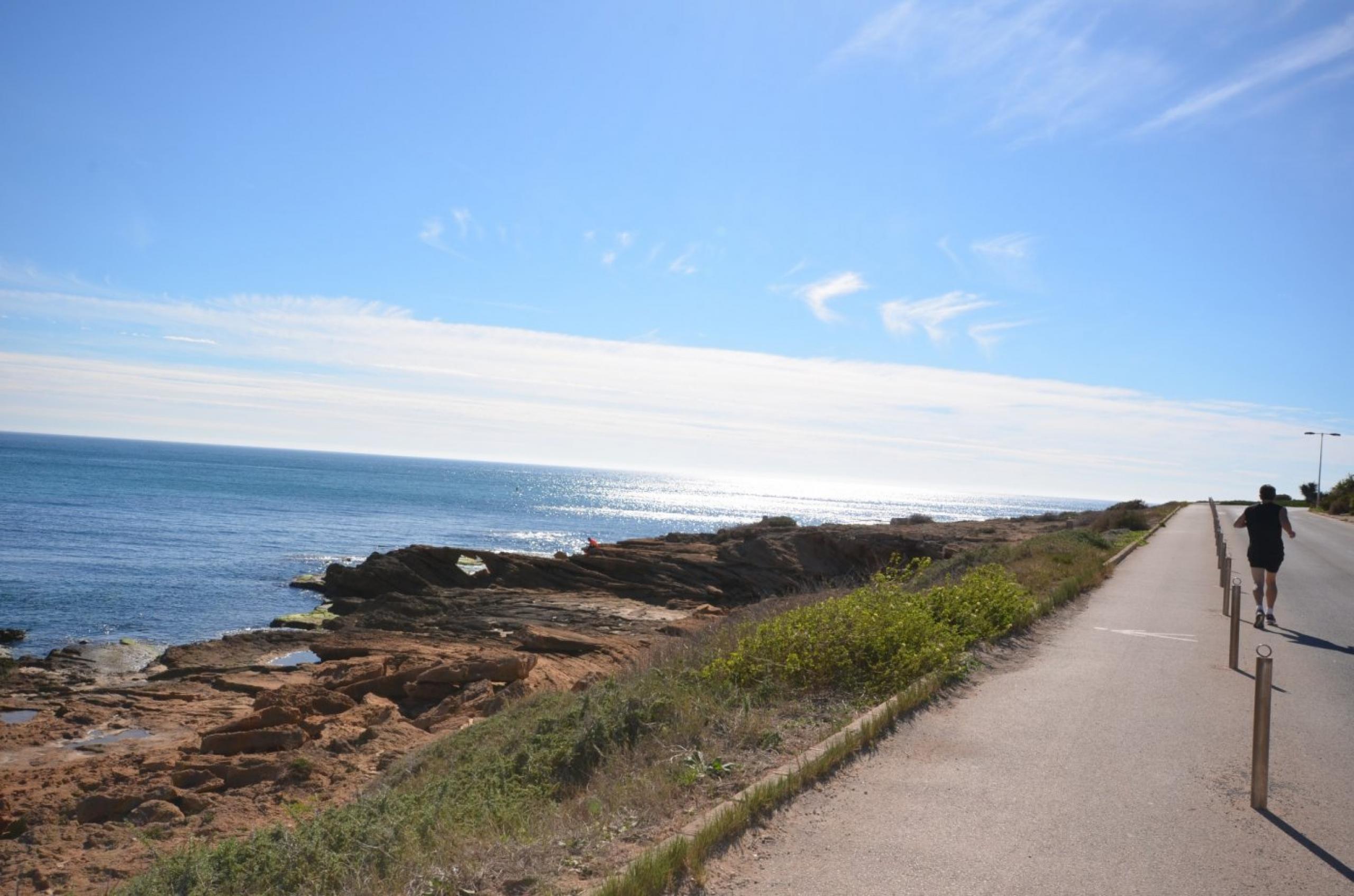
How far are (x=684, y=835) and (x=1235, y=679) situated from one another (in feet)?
24.5

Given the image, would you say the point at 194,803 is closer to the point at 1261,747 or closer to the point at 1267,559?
the point at 1261,747

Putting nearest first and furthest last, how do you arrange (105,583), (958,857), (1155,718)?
(958,857), (1155,718), (105,583)

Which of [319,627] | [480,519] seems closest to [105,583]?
[319,627]

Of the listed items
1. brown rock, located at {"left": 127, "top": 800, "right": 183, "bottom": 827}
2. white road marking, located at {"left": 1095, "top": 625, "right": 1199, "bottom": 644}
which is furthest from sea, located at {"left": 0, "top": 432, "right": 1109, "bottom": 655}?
white road marking, located at {"left": 1095, "top": 625, "right": 1199, "bottom": 644}

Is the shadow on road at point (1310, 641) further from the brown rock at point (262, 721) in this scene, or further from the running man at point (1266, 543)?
the brown rock at point (262, 721)

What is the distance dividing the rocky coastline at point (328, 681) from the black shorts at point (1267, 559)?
8.02 m

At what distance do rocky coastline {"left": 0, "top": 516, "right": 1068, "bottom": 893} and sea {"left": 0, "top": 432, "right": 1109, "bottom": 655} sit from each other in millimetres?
3118

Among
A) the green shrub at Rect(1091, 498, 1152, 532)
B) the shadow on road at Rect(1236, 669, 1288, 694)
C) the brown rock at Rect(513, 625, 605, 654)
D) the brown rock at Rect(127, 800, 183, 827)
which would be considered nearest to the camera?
the shadow on road at Rect(1236, 669, 1288, 694)

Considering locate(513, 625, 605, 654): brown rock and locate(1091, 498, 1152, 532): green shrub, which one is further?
locate(1091, 498, 1152, 532): green shrub

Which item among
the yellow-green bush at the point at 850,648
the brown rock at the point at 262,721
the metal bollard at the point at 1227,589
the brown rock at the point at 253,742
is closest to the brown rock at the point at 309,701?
the brown rock at the point at 262,721

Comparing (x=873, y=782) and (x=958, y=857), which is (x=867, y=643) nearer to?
(x=873, y=782)

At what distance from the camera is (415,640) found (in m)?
22.1

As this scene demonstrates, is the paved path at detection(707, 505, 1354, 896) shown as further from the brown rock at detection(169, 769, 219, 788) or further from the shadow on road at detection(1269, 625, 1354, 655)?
the brown rock at detection(169, 769, 219, 788)

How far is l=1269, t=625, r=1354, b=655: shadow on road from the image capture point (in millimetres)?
11818
